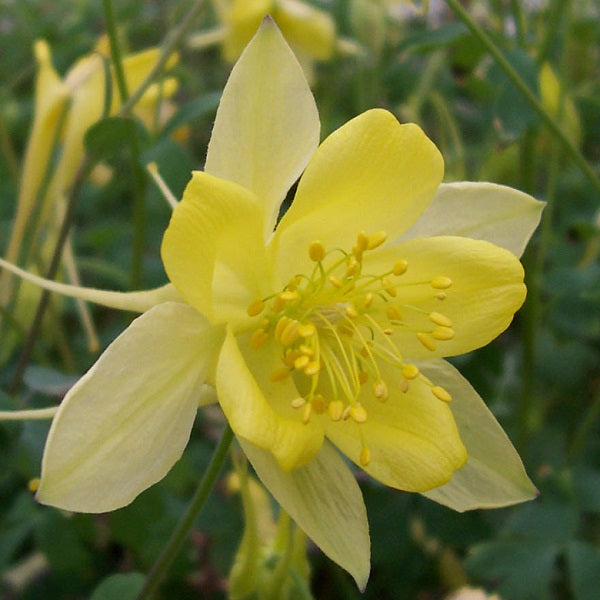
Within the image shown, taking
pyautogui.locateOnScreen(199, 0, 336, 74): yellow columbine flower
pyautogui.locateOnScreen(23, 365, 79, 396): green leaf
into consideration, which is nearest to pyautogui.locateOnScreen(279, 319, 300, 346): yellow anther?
pyautogui.locateOnScreen(23, 365, 79, 396): green leaf

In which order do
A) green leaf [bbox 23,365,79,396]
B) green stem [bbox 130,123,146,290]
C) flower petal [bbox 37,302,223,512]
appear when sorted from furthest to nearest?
1. green stem [bbox 130,123,146,290]
2. green leaf [bbox 23,365,79,396]
3. flower petal [bbox 37,302,223,512]

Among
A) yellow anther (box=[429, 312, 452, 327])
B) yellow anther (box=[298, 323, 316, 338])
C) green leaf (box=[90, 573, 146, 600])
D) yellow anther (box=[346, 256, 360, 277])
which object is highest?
yellow anther (box=[346, 256, 360, 277])

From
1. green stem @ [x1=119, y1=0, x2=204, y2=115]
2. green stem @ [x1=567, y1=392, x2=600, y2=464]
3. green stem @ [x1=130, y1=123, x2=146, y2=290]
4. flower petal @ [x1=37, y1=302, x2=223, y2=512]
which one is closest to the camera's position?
flower petal @ [x1=37, y1=302, x2=223, y2=512]

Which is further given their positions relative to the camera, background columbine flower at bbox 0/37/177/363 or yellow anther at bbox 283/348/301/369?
background columbine flower at bbox 0/37/177/363

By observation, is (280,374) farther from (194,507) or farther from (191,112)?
(191,112)

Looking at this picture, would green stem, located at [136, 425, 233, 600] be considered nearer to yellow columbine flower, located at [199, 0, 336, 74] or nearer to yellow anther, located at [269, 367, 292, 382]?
yellow anther, located at [269, 367, 292, 382]

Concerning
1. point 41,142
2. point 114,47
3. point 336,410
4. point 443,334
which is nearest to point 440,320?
point 443,334

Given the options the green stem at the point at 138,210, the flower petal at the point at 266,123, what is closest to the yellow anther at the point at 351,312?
the flower petal at the point at 266,123
